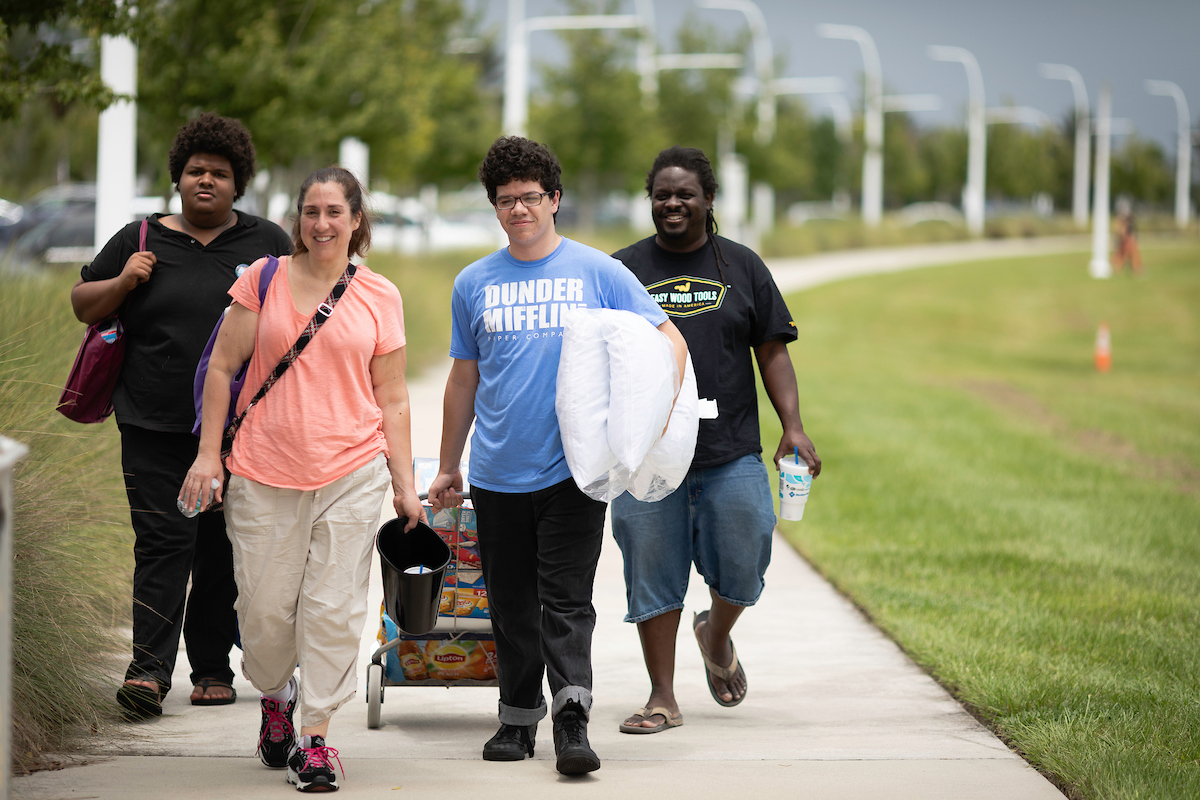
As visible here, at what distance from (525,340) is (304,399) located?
0.72 metres

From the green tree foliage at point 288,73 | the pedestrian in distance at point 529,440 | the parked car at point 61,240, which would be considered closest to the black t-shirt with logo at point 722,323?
the pedestrian in distance at point 529,440

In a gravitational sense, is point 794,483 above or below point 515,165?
below

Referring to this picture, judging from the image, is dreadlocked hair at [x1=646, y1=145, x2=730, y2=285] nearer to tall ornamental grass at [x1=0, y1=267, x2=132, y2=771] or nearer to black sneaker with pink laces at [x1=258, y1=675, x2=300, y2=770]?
black sneaker with pink laces at [x1=258, y1=675, x2=300, y2=770]

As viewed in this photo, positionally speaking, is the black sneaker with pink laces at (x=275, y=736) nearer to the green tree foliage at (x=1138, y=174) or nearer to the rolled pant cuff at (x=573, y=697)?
the rolled pant cuff at (x=573, y=697)

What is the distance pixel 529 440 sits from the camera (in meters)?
4.28

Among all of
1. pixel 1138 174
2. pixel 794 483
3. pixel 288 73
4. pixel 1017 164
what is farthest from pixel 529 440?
pixel 1138 174

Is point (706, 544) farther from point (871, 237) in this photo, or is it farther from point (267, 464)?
point (871, 237)

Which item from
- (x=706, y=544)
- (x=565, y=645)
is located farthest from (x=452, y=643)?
(x=706, y=544)

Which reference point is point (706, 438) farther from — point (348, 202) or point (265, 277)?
point (265, 277)

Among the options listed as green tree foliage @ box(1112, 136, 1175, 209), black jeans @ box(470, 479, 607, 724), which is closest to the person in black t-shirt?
black jeans @ box(470, 479, 607, 724)

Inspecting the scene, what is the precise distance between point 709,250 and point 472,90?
90.0 feet

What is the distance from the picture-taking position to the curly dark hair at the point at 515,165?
431 centimetres

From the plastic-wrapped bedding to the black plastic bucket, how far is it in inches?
21.7

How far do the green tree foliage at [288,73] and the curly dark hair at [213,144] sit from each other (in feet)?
→ 13.7
